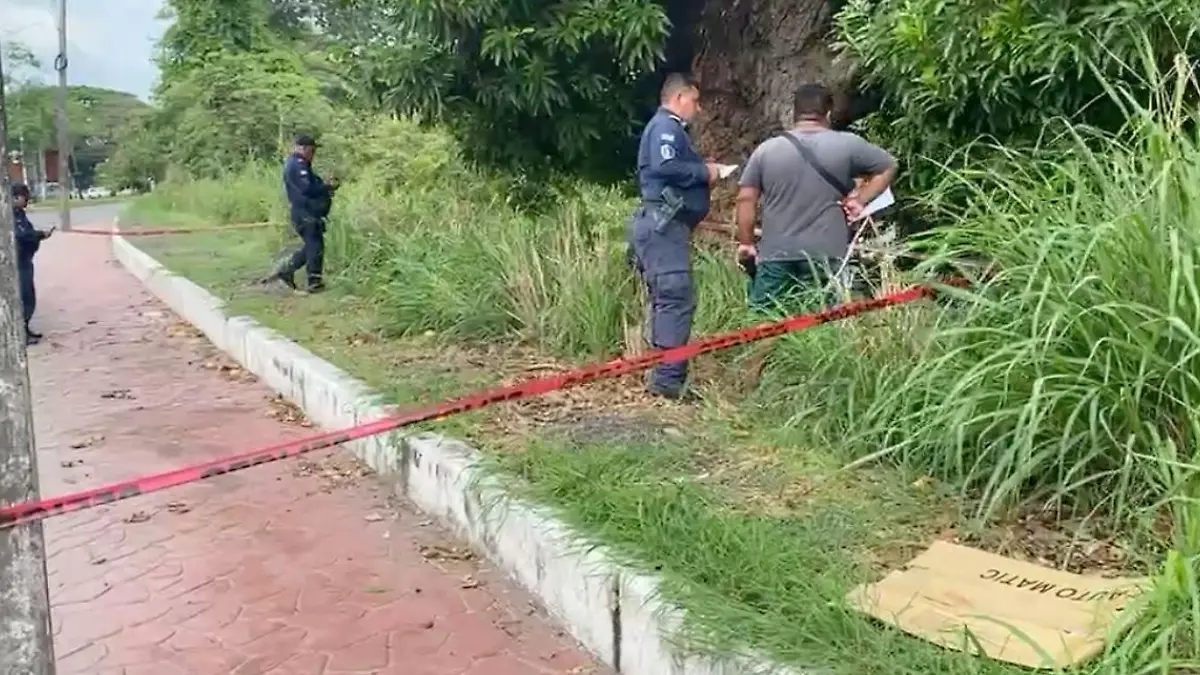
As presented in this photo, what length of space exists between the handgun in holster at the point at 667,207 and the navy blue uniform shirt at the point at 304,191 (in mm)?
5958

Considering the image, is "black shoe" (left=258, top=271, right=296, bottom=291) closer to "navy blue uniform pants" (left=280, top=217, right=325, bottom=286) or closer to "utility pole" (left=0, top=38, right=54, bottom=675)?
"navy blue uniform pants" (left=280, top=217, right=325, bottom=286)

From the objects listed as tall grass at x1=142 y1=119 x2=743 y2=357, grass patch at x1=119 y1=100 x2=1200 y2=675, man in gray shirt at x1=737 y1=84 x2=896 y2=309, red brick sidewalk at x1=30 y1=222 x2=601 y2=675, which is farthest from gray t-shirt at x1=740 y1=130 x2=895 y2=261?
red brick sidewalk at x1=30 y1=222 x2=601 y2=675

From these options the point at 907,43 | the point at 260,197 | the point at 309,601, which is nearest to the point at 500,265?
the point at 907,43

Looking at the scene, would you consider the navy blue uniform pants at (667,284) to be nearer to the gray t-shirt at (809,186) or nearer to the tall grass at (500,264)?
the gray t-shirt at (809,186)

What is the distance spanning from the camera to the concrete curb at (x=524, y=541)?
348 centimetres

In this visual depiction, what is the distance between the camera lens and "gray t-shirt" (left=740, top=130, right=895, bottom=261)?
5.67 metres

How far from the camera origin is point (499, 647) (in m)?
3.98

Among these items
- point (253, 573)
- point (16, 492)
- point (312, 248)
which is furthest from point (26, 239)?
point (16, 492)

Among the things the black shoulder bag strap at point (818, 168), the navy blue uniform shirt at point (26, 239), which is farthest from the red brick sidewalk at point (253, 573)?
the navy blue uniform shirt at point (26, 239)

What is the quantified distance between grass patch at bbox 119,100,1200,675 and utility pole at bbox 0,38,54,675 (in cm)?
160

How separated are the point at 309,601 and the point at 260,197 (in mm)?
17187

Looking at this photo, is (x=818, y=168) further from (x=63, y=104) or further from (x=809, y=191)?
(x=63, y=104)

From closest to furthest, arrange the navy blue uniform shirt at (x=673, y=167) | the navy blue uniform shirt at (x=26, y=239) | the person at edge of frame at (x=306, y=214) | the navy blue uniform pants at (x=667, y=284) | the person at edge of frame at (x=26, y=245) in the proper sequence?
the navy blue uniform shirt at (x=673, y=167)
the navy blue uniform pants at (x=667, y=284)
the person at edge of frame at (x=26, y=245)
the navy blue uniform shirt at (x=26, y=239)
the person at edge of frame at (x=306, y=214)

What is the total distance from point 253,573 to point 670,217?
241 centimetres
